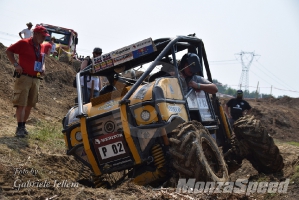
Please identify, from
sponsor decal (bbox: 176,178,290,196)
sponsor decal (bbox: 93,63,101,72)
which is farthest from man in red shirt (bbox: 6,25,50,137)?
sponsor decal (bbox: 176,178,290,196)

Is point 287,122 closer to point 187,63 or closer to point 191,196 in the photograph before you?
point 187,63

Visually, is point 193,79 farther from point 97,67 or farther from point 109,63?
point 97,67

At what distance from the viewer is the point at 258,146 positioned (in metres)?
7.48

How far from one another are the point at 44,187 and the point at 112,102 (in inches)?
72.7

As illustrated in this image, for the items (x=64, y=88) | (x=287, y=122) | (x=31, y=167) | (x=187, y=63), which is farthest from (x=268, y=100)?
(x=31, y=167)

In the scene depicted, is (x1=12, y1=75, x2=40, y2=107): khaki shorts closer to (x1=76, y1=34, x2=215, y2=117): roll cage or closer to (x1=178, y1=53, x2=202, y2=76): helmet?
(x1=76, y1=34, x2=215, y2=117): roll cage

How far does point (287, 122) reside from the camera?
21484 millimetres

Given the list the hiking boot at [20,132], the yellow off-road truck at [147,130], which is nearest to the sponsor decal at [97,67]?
the yellow off-road truck at [147,130]

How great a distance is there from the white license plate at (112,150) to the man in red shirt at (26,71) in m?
2.02

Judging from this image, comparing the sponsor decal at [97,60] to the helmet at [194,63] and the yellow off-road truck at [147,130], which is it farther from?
the helmet at [194,63]

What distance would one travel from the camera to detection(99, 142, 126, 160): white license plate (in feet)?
19.7

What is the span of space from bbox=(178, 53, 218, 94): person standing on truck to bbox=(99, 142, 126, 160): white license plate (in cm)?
151

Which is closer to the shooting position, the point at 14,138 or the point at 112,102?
the point at 112,102

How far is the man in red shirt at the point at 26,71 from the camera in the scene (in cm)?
754
